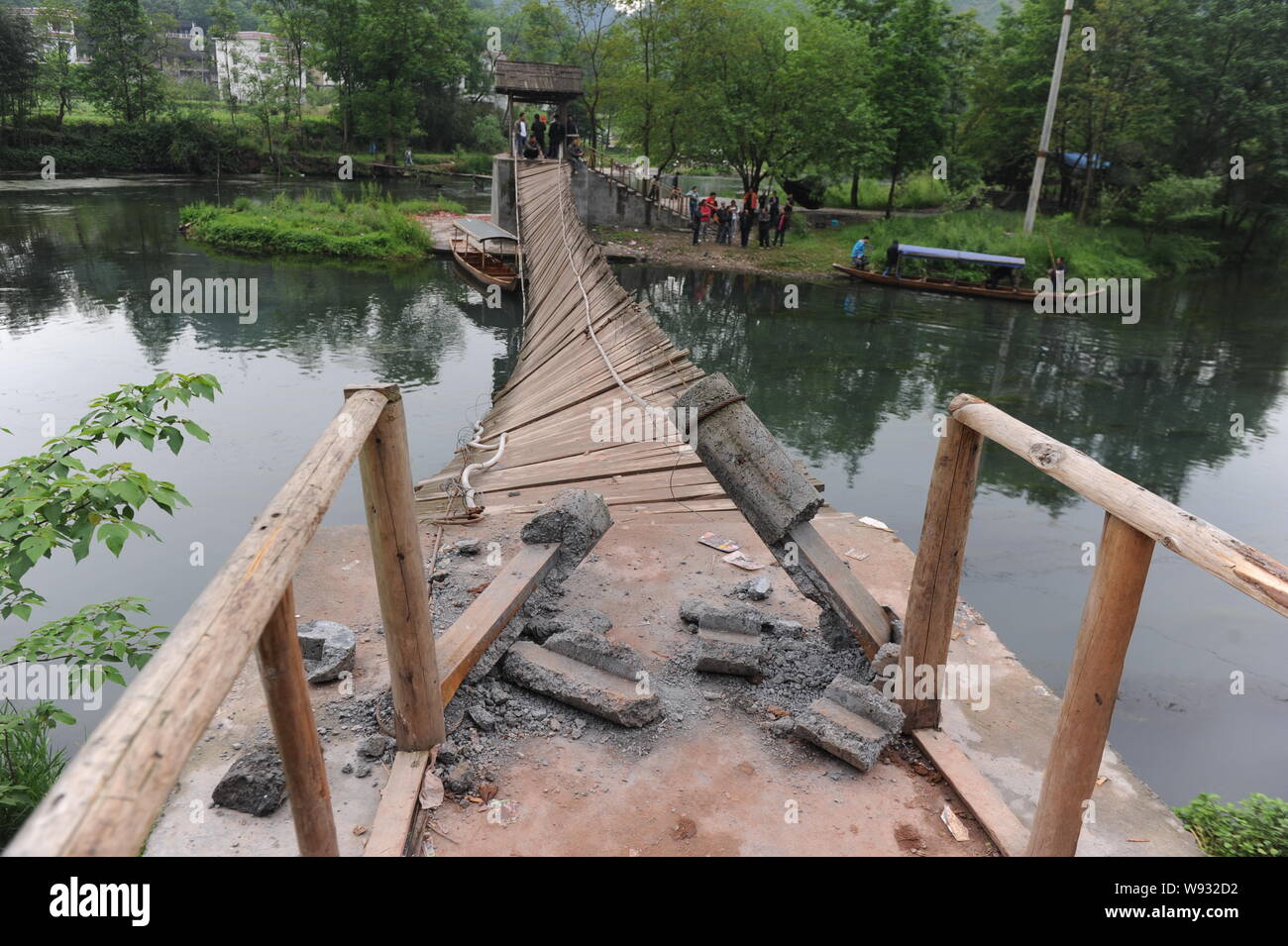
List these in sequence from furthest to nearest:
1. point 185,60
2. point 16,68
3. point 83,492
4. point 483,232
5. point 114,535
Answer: point 185,60
point 16,68
point 483,232
point 83,492
point 114,535

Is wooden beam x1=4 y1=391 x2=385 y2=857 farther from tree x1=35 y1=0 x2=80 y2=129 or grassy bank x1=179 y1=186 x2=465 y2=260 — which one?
tree x1=35 y1=0 x2=80 y2=129

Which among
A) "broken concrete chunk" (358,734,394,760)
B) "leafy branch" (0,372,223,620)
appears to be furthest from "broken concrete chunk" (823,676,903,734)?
"leafy branch" (0,372,223,620)

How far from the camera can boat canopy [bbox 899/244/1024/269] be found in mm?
17328

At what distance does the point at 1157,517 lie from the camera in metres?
1.79

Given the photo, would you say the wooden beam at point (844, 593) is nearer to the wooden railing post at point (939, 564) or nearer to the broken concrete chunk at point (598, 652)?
the wooden railing post at point (939, 564)

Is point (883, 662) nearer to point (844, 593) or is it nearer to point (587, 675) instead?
point (844, 593)

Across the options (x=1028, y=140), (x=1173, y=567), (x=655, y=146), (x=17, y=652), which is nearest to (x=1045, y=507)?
(x=1173, y=567)

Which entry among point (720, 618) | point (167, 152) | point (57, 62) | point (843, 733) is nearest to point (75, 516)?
point (720, 618)

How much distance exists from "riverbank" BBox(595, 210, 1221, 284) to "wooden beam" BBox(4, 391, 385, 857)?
59.8 feet

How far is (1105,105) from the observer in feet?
71.5

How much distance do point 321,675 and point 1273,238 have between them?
94.9ft

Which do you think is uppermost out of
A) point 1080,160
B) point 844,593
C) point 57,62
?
point 57,62

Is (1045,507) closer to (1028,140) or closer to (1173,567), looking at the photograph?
(1173,567)

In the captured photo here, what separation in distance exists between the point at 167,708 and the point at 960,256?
18.4 meters
